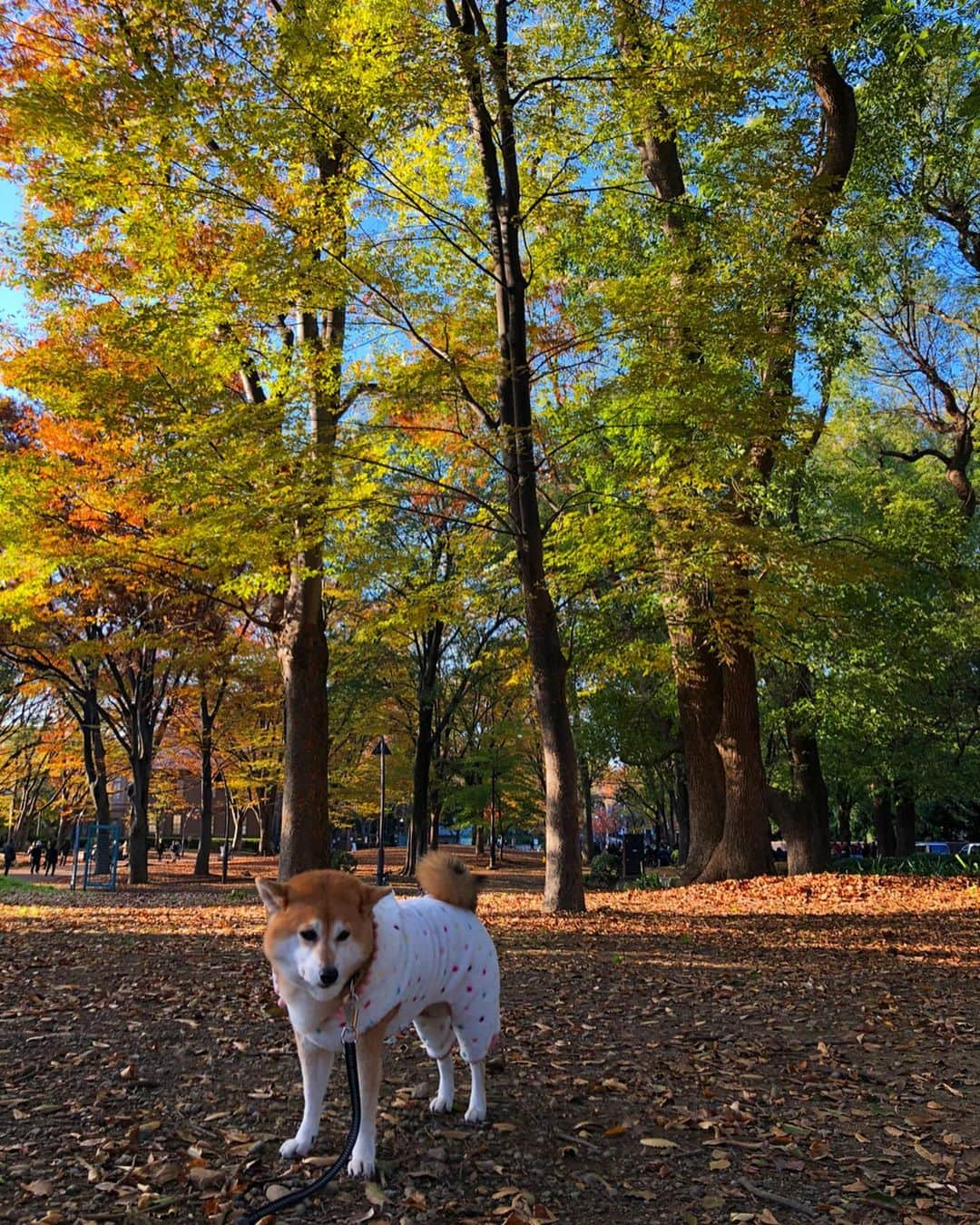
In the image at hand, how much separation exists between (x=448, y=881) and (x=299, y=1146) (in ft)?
3.36

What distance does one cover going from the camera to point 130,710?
62.3ft

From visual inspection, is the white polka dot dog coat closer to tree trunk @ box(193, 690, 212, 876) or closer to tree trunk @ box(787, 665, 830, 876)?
tree trunk @ box(787, 665, 830, 876)

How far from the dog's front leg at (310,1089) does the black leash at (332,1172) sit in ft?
0.28

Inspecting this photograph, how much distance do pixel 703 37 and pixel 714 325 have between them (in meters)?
2.85

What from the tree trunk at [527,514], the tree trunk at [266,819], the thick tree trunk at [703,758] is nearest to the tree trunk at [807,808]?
the thick tree trunk at [703,758]

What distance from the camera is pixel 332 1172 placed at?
266 cm

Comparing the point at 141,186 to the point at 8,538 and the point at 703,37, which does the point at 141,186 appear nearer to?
the point at 8,538

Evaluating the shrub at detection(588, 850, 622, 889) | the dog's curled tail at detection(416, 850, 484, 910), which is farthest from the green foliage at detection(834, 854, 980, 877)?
the dog's curled tail at detection(416, 850, 484, 910)

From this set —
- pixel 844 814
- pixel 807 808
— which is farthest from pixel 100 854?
pixel 844 814

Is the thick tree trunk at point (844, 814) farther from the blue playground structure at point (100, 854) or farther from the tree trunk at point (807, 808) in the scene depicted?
the blue playground structure at point (100, 854)

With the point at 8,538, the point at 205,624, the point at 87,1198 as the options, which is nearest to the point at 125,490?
the point at 8,538

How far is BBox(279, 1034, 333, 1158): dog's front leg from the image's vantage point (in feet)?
9.13

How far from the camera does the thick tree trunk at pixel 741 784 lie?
484 inches

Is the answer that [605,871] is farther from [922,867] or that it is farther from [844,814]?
[844,814]
